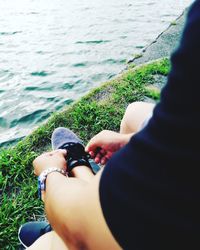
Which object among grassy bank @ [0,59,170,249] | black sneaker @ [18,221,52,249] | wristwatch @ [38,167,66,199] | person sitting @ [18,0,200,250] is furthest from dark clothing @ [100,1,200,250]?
grassy bank @ [0,59,170,249]

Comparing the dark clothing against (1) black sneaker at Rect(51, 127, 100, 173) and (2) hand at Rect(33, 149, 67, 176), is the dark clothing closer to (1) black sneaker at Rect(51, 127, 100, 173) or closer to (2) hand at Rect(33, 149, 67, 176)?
(2) hand at Rect(33, 149, 67, 176)

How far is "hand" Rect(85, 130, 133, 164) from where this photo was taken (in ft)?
6.57

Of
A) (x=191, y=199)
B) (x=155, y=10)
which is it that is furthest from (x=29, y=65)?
(x=191, y=199)

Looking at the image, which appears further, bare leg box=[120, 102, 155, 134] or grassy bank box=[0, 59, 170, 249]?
grassy bank box=[0, 59, 170, 249]

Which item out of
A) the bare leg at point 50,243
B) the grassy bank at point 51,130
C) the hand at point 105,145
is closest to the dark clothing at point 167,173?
the bare leg at point 50,243

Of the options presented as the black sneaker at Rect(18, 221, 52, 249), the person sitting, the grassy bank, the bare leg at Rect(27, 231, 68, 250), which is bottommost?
the grassy bank

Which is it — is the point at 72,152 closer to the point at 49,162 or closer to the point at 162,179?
the point at 49,162

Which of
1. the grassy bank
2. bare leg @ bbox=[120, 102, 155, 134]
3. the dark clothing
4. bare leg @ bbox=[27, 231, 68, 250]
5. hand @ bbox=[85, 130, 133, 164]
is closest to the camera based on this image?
the dark clothing

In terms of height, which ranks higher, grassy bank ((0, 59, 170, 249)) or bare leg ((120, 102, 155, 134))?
bare leg ((120, 102, 155, 134))

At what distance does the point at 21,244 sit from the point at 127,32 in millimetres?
6483

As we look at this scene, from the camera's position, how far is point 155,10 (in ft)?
33.6

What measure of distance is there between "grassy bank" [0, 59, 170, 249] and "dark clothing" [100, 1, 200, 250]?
1748mm

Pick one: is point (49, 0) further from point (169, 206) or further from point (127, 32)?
point (169, 206)

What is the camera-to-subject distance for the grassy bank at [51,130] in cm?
262
